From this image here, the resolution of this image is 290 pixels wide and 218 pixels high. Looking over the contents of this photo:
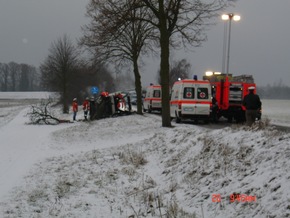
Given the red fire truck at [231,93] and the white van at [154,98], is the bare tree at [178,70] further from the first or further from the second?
the red fire truck at [231,93]

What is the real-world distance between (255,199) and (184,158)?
4188 mm

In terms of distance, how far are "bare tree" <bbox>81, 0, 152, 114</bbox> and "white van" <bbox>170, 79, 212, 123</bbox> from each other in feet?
15.5

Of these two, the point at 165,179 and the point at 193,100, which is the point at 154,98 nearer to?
the point at 193,100

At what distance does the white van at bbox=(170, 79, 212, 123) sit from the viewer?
22.1 m

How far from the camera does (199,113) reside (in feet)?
73.4

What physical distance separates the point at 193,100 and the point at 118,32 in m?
5.79

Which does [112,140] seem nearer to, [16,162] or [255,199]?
[16,162]

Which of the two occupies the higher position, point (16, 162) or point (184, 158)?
point (184, 158)

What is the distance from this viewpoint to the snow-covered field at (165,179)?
614 centimetres

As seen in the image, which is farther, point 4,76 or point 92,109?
point 4,76

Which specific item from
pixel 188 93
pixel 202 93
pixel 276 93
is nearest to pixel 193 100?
pixel 188 93

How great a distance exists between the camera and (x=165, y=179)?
29.7 feet

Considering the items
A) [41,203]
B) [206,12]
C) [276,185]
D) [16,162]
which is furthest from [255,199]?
[206,12]

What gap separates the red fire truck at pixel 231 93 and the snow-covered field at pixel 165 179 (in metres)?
11.1
